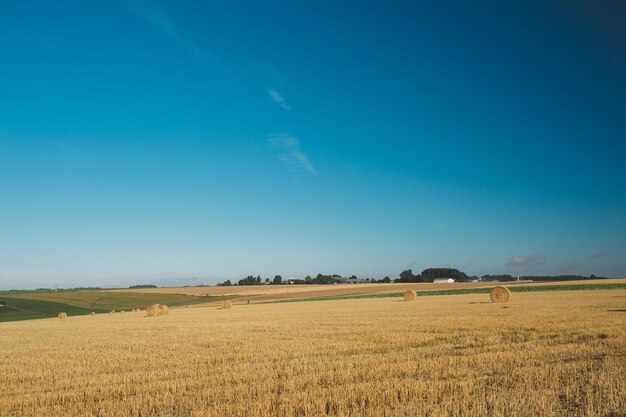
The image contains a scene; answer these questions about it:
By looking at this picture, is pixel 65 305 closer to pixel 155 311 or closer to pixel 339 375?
pixel 155 311

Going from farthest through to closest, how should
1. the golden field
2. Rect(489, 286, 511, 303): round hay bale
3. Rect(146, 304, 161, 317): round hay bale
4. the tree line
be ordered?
the tree line, Rect(146, 304, 161, 317): round hay bale, Rect(489, 286, 511, 303): round hay bale, the golden field

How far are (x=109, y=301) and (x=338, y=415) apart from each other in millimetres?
85682

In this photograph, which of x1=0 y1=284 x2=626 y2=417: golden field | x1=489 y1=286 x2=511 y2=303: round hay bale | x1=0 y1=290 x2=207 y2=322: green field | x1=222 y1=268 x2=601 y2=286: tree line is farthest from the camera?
x1=222 y1=268 x2=601 y2=286: tree line

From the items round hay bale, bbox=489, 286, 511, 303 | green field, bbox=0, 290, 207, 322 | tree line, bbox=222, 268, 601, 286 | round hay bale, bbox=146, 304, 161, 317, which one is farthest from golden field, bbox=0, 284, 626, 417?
tree line, bbox=222, 268, 601, 286

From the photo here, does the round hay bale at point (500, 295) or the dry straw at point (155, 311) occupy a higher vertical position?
the round hay bale at point (500, 295)

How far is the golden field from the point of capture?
7184 mm

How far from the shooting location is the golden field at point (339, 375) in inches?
283

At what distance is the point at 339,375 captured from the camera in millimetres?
9391

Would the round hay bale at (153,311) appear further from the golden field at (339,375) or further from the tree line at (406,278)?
the tree line at (406,278)

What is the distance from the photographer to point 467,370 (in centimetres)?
951

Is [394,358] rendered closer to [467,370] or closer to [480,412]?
[467,370]

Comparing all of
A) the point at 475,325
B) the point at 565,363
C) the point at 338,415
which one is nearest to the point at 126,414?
the point at 338,415

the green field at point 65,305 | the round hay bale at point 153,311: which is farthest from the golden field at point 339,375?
the green field at point 65,305

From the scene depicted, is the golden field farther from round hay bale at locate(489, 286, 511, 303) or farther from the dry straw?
the dry straw
